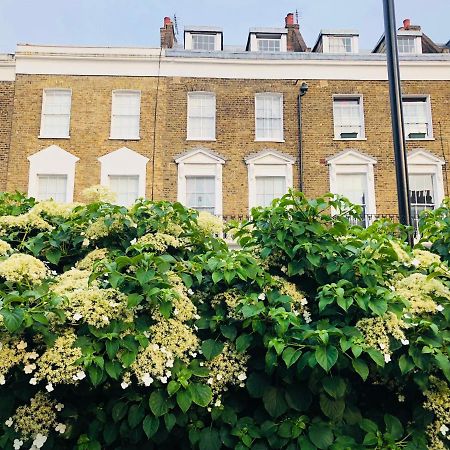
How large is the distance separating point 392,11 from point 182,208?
4.11 metres

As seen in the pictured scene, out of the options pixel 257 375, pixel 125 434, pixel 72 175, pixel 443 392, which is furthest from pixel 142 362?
pixel 72 175

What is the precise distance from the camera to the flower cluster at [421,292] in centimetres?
352

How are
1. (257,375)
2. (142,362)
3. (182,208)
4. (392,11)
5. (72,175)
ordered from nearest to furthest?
(142,362), (257,375), (182,208), (392,11), (72,175)

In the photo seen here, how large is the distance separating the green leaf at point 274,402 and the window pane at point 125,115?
653 inches

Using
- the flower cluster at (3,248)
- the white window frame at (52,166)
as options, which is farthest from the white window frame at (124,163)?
the flower cluster at (3,248)

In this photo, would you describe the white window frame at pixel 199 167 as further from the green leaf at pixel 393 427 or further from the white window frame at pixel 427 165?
the green leaf at pixel 393 427

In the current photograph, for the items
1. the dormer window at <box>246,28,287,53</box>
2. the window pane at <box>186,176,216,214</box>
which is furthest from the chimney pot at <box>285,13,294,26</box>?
the window pane at <box>186,176,216,214</box>

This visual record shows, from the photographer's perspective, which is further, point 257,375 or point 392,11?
point 392,11

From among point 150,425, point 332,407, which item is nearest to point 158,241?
point 150,425

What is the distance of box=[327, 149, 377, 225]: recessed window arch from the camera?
19.1 meters

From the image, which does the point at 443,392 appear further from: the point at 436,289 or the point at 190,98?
the point at 190,98

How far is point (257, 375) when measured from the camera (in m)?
3.51

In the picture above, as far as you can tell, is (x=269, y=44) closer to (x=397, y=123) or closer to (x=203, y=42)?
(x=203, y=42)

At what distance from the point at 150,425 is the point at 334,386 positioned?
1180mm
